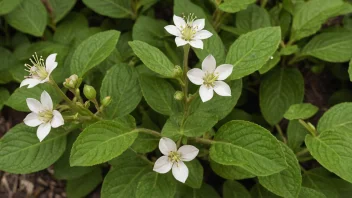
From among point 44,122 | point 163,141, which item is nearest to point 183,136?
point 163,141

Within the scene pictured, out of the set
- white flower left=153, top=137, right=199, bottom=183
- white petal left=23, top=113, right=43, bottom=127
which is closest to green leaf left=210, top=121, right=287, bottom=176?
white flower left=153, top=137, right=199, bottom=183

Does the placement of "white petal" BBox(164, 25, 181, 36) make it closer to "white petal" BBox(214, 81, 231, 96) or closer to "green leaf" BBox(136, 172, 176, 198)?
"white petal" BBox(214, 81, 231, 96)

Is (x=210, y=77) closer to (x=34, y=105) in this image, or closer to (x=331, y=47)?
(x=34, y=105)

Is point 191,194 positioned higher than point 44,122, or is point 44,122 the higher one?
point 44,122

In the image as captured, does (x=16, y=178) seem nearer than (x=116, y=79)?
No

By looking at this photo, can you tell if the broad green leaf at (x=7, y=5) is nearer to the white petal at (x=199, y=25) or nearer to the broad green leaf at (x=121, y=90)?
the broad green leaf at (x=121, y=90)

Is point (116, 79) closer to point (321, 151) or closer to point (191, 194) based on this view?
point (191, 194)
